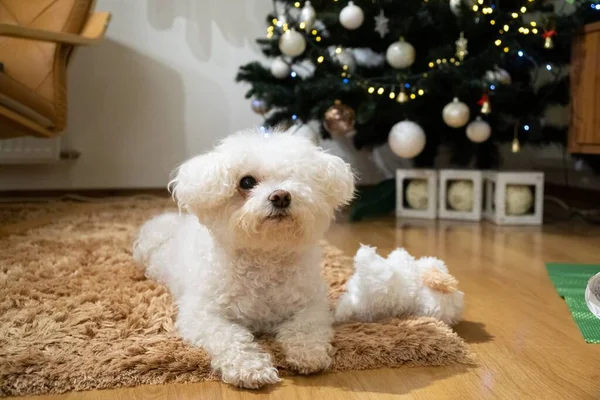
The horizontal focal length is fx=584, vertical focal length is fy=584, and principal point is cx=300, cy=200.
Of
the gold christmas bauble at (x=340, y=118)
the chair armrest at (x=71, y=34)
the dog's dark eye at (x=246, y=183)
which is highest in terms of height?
the chair armrest at (x=71, y=34)

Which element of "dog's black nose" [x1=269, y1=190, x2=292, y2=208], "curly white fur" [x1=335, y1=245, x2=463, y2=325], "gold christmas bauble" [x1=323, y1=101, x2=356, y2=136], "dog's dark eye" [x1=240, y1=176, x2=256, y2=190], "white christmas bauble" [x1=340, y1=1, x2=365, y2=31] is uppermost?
"white christmas bauble" [x1=340, y1=1, x2=365, y2=31]

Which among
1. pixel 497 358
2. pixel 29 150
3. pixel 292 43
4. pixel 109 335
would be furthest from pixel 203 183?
pixel 29 150

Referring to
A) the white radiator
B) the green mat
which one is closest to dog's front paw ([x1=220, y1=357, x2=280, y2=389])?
the green mat

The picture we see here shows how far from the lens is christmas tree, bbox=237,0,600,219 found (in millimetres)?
2414

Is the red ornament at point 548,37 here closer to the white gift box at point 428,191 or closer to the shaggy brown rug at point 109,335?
the white gift box at point 428,191

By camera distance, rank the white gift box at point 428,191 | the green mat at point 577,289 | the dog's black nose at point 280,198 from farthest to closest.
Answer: the white gift box at point 428,191
the green mat at point 577,289
the dog's black nose at point 280,198

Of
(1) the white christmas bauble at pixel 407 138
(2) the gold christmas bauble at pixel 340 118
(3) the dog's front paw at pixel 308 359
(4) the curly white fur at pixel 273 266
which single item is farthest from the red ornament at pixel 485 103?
(3) the dog's front paw at pixel 308 359

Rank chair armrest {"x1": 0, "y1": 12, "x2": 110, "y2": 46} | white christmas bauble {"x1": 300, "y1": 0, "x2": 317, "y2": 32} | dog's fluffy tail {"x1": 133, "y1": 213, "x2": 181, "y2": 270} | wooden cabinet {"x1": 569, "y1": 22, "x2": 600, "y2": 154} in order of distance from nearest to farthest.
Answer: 1. dog's fluffy tail {"x1": 133, "y1": 213, "x2": 181, "y2": 270}
2. chair armrest {"x1": 0, "y1": 12, "x2": 110, "y2": 46}
3. wooden cabinet {"x1": 569, "y1": 22, "x2": 600, "y2": 154}
4. white christmas bauble {"x1": 300, "y1": 0, "x2": 317, "y2": 32}

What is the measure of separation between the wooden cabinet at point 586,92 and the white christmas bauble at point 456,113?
470mm

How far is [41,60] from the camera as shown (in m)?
2.23

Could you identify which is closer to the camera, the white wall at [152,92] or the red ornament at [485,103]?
the red ornament at [485,103]

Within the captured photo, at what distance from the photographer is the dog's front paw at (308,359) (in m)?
0.99

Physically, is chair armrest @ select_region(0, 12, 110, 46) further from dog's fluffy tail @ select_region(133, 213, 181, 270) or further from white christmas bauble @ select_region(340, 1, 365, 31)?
white christmas bauble @ select_region(340, 1, 365, 31)

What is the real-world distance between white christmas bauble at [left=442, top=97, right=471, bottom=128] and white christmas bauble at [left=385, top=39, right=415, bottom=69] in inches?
10.2
